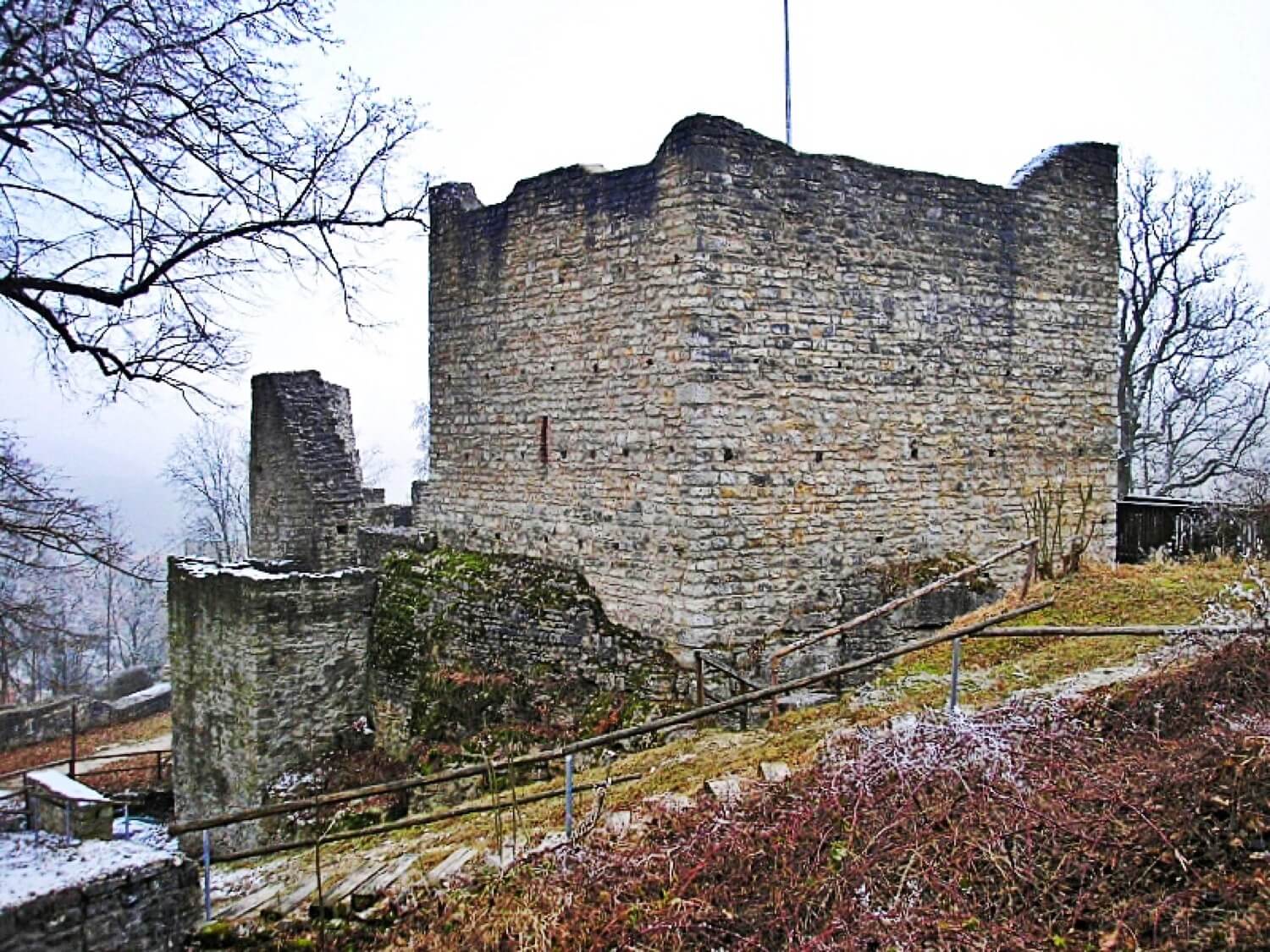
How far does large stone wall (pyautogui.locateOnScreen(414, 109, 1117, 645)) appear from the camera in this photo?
9.45 m

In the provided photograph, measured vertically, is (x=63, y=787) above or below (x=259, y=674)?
below

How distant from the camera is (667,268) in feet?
31.3

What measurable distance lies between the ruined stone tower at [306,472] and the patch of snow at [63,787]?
5238mm

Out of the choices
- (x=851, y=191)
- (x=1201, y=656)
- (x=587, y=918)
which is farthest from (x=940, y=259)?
(x=587, y=918)

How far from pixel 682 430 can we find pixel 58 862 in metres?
6.26

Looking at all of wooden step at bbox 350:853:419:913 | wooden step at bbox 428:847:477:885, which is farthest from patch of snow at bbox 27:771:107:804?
wooden step at bbox 428:847:477:885

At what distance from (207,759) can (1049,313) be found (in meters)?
12.3

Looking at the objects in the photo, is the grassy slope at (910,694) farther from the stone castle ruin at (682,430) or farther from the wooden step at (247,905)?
the stone castle ruin at (682,430)

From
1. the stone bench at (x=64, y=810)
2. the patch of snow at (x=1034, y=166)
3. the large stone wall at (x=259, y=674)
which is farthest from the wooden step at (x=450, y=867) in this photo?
the patch of snow at (x=1034, y=166)

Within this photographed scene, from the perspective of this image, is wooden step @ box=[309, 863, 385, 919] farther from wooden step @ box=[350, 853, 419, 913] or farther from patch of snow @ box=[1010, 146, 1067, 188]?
patch of snow @ box=[1010, 146, 1067, 188]

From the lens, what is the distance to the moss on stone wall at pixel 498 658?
9945mm

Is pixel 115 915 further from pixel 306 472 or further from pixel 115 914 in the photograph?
pixel 306 472

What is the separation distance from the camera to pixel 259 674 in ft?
38.0

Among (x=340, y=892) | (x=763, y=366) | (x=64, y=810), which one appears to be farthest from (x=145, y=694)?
(x=340, y=892)
